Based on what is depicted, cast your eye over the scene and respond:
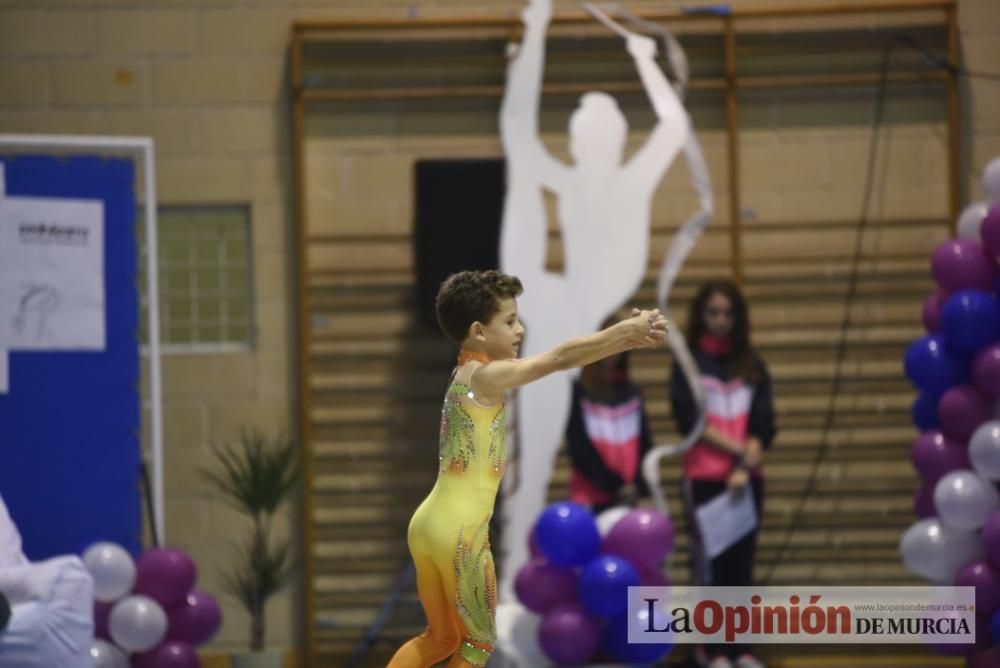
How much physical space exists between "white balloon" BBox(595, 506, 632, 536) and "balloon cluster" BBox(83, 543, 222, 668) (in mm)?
1369

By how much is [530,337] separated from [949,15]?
2.21m

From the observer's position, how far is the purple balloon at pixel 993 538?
4.88 meters

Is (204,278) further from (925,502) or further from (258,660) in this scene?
(925,502)

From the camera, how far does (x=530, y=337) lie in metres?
6.11

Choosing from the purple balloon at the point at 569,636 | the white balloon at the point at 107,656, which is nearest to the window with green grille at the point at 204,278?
the white balloon at the point at 107,656

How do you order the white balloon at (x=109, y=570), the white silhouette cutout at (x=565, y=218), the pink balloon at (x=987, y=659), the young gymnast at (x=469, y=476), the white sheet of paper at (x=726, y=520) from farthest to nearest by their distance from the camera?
the white silhouette cutout at (x=565, y=218)
the white sheet of paper at (x=726, y=520)
the white balloon at (x=109, y=570)
the pink balloon at (x=987, y=659)
the young gymnast at (x=469, y=476)

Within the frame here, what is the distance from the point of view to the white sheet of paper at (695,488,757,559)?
5641 millimetres

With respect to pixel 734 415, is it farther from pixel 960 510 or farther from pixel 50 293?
pixel 50 293

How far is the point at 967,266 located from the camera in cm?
519

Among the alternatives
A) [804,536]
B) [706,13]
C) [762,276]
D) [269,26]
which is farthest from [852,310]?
[269,26]

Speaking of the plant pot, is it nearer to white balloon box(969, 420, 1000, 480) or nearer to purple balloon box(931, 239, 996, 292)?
white balloon box(969, 420, 1000, 480)

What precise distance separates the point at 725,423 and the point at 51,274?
2.46m

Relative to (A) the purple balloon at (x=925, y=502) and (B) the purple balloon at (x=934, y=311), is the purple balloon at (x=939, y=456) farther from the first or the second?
(B) the purple balloon at (x=934, y=311)

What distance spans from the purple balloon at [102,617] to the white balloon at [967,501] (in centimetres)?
274
